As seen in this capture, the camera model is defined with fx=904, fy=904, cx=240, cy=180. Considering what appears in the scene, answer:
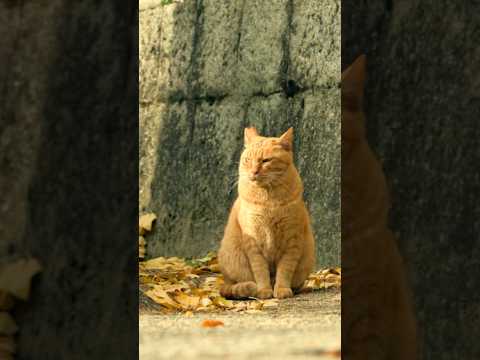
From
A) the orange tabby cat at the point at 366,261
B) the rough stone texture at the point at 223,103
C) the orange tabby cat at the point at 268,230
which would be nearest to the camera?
the orange tabby cat at the point at 366,261

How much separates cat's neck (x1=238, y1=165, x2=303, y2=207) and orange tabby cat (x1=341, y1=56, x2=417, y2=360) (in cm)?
346

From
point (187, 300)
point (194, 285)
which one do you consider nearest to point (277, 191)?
point (194, 285)

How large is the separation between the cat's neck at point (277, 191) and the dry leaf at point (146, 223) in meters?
1.50

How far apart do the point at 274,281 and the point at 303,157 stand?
0.96 m

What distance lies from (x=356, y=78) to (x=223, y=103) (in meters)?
4.56

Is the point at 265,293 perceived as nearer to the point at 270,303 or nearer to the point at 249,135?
the point at 270,303

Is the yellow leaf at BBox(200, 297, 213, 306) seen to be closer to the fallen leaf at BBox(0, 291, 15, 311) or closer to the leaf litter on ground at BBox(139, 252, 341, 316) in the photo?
the leaf litter on ground at BBox(139, 252, 341, 316)

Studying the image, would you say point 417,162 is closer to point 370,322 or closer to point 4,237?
point 370,322

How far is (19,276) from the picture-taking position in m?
1.91

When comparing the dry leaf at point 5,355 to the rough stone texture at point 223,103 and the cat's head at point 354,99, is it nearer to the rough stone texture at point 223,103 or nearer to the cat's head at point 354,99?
the cat's head at point 354,99

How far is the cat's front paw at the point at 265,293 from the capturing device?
5.27 meters

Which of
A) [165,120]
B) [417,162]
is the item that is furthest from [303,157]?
[417,162]

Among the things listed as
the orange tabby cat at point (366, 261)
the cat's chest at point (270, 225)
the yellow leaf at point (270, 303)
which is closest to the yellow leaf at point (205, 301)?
the yellow leaf at point (270, 303)

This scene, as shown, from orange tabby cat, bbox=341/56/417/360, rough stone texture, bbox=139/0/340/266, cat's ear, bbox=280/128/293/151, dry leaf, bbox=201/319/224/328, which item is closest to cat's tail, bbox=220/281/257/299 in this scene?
rough stone texture, bbox=139/0/340/266
